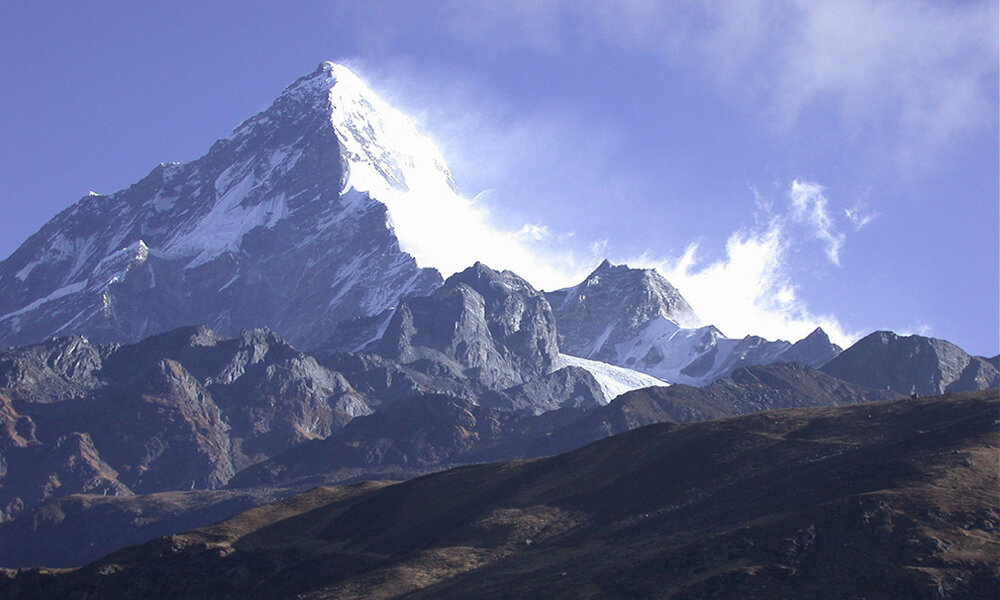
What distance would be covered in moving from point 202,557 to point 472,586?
3805 cm

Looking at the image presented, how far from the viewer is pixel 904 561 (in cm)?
8538

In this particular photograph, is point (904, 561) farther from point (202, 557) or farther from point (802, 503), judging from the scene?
point (202, 557)

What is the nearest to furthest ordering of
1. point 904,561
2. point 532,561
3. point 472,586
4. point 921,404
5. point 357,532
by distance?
point 904,561 → point 472,586 → point 532,561 → point 357,532 → point 921,404

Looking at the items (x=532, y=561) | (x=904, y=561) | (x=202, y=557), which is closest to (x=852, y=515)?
(x=904, y=561)

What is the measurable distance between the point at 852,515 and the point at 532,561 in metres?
30.2

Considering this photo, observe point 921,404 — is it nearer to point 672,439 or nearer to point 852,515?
point 672,439

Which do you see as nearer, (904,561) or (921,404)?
(904,561)

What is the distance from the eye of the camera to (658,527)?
114m

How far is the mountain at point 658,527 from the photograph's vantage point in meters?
88.1

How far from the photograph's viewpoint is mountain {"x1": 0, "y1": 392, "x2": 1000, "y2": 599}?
88125mm

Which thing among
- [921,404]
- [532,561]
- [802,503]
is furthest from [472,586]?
[921,404]

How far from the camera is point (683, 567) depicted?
91.6 meters

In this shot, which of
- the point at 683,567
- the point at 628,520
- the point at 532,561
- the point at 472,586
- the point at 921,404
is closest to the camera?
the point at 683,567

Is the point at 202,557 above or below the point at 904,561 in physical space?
above
